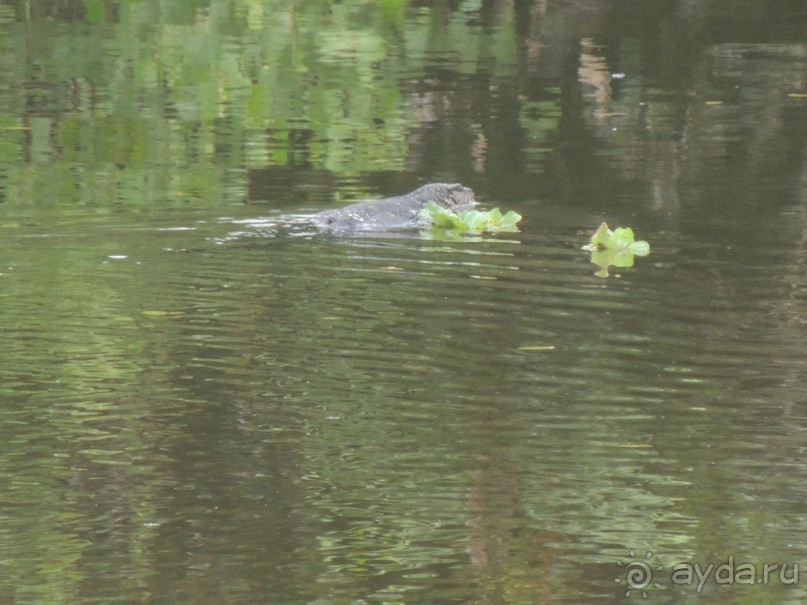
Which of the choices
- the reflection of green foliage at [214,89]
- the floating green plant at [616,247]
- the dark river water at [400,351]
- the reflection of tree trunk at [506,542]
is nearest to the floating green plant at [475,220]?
the dark river water at [400,351]

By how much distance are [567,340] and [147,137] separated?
663cm

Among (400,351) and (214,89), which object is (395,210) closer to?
(400,351)

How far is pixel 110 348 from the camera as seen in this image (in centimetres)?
667

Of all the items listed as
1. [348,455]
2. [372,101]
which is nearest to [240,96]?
[372,101]

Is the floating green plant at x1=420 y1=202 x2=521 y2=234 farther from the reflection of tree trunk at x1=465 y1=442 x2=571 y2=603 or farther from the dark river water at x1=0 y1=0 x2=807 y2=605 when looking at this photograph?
the reflection of tree trunk at x1=465 y1=442 x2=571 y2=603

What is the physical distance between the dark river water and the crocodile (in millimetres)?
218

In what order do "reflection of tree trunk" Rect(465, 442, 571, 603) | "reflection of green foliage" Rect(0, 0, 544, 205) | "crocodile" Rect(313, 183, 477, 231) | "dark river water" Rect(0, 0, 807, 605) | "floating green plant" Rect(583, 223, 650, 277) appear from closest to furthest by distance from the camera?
"reflection of tree trunk" Rect(465, 442, 571, 603) < "dark river water" Rect(0, 0, 807, 605) < "floating green plant" Rect(583, 223, 650, 277) < "crocodile" Rect(313, 183, 477, 231) < "reflection of green foliage" Rect(0, 0, 544, 205)

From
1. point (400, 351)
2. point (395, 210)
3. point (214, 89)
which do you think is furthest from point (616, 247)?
point (214, 89)

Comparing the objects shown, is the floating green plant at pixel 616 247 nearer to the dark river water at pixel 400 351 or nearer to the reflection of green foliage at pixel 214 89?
the dark river water at pixel 400 351

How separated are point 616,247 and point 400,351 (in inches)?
90.2

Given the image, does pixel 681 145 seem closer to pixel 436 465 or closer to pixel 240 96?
pixel 240 96

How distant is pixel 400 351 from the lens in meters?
6.57

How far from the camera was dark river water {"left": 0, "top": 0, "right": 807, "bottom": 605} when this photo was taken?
446 centimetres

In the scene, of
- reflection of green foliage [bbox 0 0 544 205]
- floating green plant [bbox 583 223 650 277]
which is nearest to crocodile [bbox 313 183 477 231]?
reflection of green foliage [bbox 0 0 544 205]
